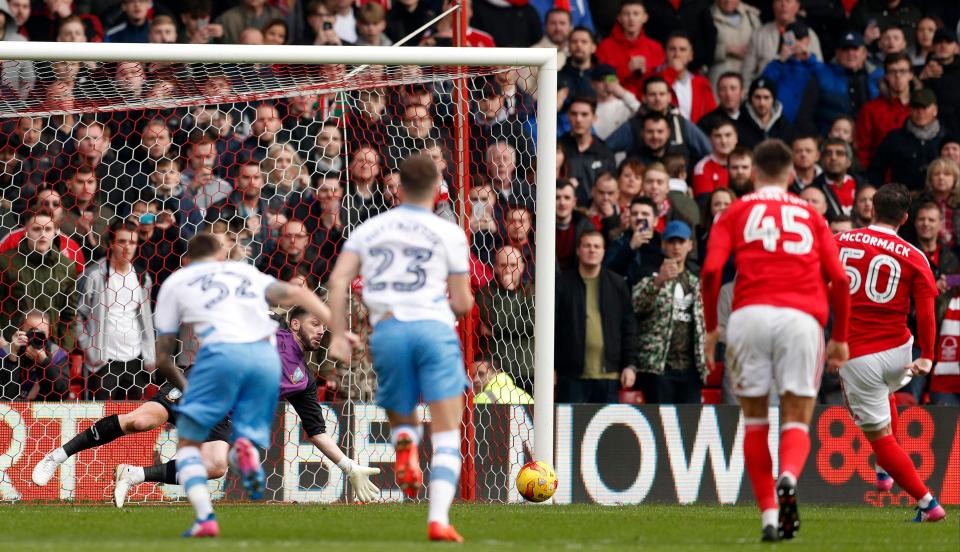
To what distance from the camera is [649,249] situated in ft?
43.6

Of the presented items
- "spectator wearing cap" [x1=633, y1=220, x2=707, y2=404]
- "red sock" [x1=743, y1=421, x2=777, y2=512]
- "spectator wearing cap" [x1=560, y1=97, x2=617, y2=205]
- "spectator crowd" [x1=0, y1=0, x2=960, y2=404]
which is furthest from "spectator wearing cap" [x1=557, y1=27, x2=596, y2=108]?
"red sock" [x1=743, y1=421, x2=777, y2=512]

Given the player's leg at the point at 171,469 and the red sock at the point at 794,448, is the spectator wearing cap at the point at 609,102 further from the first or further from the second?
the red sock at the point at 794,448

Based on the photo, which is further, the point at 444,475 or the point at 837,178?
the point at 837,178

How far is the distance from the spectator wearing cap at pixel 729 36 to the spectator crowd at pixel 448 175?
520 millimetres

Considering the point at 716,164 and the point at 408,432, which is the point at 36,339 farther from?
the point at 716,164

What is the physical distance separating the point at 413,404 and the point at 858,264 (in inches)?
149

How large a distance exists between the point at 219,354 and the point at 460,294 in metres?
1.29

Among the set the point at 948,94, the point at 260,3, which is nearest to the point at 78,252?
the point at 260,3

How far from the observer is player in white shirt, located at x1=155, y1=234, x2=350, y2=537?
755 centimetres

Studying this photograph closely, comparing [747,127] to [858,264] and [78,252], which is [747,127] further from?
[78,252]

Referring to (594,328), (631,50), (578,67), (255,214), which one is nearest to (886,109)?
(631,50)

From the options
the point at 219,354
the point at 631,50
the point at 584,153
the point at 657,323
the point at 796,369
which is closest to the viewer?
the point at 219,354

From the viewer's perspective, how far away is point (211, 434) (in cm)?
1046

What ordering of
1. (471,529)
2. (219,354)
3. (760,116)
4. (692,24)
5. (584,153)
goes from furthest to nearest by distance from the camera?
(692,24) → (760,116) → (584,153) → (471,529) → (219,354)
